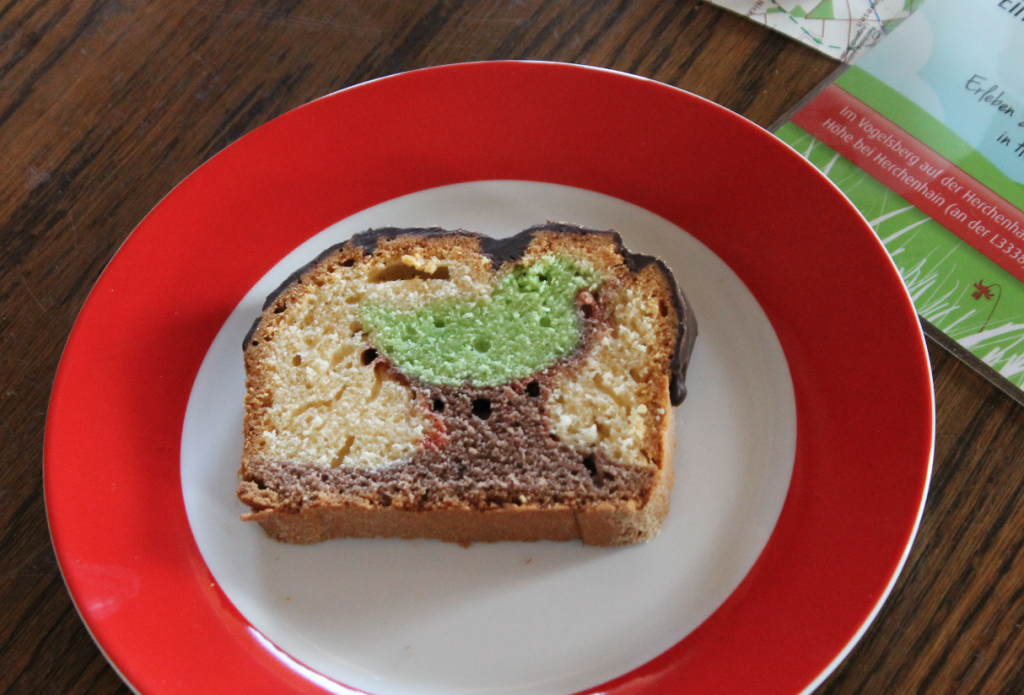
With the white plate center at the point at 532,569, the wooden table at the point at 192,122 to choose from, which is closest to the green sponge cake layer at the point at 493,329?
the white plate center at the point at 532,569

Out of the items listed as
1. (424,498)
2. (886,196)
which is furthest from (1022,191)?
(424,498)

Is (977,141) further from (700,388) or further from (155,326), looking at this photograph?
(155,326)

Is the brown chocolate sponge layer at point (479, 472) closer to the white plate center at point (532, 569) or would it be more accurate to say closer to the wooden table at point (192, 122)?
the white plate center at point (532, 569)

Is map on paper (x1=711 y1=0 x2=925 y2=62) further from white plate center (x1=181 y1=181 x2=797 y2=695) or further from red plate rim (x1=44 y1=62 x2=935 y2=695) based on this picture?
white plate center (x1=181 y1=181 x2=797 y2=695)

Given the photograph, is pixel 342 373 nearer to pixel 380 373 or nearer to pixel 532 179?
pixel 380 373

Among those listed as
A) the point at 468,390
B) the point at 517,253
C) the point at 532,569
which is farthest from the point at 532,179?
the point at 532,569

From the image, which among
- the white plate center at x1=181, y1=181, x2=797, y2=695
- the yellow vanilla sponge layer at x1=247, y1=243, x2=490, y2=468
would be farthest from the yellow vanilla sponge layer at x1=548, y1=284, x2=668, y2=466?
the yellow vanilla sponge layer at x1=247, y1=243, x2=490, y2=468
